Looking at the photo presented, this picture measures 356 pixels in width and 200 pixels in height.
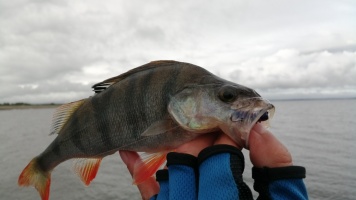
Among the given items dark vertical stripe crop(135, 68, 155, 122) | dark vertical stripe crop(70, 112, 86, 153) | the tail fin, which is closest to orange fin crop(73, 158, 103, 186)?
dark vertical stripe crop(70, 112, 86, 153)

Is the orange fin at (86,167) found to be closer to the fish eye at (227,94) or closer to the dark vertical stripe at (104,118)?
the dark vertical stripe at (104,118)

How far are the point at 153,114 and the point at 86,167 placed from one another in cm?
119

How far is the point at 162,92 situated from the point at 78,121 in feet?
3.63

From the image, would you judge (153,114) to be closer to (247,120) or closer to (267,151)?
(247,120)

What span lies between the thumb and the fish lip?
0.06 meters

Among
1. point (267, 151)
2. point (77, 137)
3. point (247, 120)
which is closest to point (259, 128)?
point (247, 120)

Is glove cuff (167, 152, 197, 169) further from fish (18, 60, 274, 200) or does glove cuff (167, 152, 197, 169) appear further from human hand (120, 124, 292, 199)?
fish (18, 60, 274, 200)

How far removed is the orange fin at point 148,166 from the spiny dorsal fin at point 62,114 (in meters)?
1.14

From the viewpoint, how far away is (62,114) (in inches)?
140

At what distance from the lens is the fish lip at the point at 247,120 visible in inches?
87.6

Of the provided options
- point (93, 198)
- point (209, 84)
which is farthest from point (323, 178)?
point (209, 84)

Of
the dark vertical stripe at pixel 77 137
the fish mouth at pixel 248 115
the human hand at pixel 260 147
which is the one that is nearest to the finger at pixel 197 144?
the human hand at pixel 260 147

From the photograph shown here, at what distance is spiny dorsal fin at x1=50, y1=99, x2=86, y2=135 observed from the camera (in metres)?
3.52

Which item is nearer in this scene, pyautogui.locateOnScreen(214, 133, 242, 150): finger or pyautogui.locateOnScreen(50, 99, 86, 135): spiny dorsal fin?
pyautogui.locateOnScreen(214, 133, 242, 150): finger
